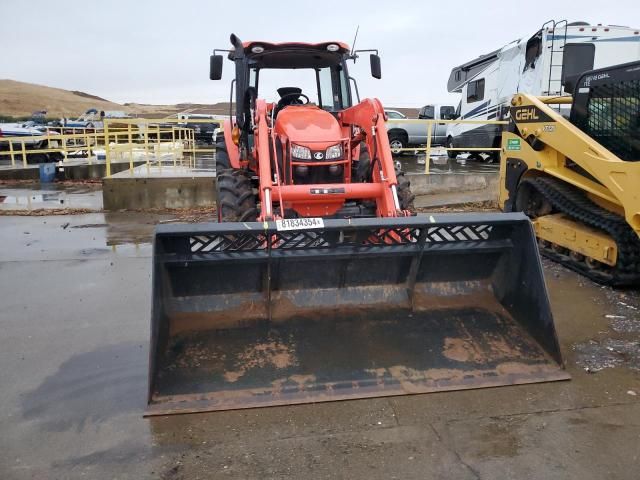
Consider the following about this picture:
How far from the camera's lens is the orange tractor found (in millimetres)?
3475

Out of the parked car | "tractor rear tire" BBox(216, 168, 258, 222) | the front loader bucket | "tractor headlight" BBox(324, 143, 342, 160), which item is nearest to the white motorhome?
"tractor headlight" BBox(324, 143, 342, 160)

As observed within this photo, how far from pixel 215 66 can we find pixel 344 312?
3468mm

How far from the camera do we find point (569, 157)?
6.03m

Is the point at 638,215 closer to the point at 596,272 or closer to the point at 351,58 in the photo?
the point at 596,272

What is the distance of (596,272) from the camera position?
580 centimetres

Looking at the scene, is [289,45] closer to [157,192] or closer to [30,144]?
[157,192]

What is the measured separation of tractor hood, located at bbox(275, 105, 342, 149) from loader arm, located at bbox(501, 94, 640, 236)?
251 centimetres

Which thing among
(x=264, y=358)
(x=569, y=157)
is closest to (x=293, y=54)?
(x=569, y=157)

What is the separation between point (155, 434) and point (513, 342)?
7.98 ft

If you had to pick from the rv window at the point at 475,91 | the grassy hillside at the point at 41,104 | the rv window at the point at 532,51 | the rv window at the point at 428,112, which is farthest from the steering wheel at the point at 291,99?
the grassy hillside at the point at 41,104

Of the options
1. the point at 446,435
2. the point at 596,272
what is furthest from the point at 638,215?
the point at 446,435

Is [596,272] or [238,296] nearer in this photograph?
[238,296]

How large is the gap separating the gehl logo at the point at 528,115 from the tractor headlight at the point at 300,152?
9.59 feet

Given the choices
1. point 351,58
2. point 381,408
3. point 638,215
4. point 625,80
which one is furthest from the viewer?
point 351,58
